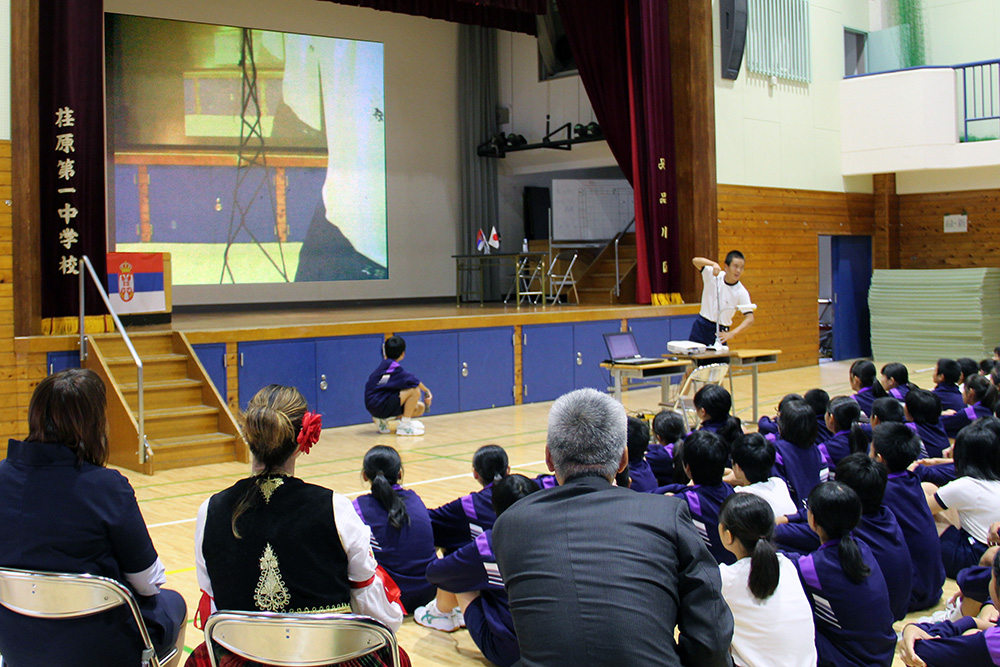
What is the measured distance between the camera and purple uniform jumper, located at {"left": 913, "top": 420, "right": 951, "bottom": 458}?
5367 millimetres

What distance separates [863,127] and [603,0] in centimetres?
443

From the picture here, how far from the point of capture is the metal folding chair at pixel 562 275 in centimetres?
1497

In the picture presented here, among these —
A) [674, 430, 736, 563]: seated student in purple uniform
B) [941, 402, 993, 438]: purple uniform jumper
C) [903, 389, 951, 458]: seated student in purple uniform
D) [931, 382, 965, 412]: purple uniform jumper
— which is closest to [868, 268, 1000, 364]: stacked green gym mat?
[931, 382, 965, 412]: purple uniform jumper

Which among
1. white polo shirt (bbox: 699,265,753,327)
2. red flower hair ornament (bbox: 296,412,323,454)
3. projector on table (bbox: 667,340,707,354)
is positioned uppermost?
white polo shirt (bbox: 699,265,753,327)

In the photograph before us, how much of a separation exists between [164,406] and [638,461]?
191 inches

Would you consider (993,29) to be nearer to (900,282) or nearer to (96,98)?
(900,282)

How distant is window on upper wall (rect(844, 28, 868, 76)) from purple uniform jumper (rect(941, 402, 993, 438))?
10.9 meters

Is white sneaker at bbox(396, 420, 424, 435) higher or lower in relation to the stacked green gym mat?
lower

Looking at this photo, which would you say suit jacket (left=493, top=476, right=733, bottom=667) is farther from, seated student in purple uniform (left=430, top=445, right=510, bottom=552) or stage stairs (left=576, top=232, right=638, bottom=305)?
stage stairs (left=576, top=232, right=638, bottom=305)

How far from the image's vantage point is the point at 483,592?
12.0 feet

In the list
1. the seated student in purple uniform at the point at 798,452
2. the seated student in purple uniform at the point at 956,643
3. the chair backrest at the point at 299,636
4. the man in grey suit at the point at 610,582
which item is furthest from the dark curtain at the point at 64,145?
the seated student in purple uniform at the point at 956,643

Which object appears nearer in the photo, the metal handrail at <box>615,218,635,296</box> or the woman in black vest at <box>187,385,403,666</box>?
the woman in black vest at <box>187,385,403,666</box>

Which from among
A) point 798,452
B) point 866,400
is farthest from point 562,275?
point 798,452

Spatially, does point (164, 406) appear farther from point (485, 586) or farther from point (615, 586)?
point (615, 586)
